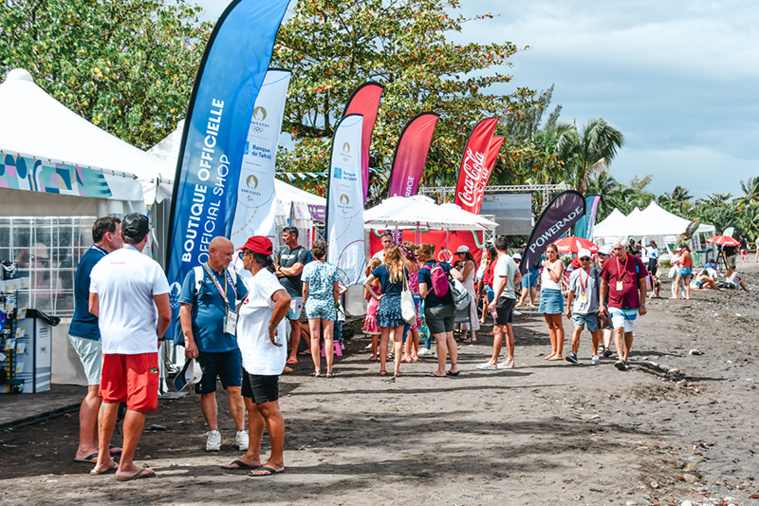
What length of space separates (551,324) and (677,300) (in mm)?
14990

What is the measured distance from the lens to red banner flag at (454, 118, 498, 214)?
59.1ft

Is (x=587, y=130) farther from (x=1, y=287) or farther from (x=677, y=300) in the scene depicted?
(x=1, y=287)

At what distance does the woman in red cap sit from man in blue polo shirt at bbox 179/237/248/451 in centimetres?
44

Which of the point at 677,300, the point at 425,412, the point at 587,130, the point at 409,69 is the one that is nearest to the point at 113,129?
the point at 409,69

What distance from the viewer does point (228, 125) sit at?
7867mm

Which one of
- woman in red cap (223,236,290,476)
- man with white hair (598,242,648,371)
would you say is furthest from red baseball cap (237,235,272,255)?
man with white hair (598,242,648,371)

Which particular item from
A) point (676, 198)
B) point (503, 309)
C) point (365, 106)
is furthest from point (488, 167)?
point (676, 198)

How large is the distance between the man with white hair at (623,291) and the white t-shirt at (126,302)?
718 cm

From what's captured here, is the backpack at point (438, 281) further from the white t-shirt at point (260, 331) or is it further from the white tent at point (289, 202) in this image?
the white t-shirt at point (260, 331)

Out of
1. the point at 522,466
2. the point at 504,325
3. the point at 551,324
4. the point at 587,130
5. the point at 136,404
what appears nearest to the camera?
the point at 136,404

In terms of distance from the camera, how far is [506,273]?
10.4 m

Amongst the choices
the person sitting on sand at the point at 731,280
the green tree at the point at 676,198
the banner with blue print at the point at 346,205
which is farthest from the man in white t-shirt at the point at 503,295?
the green tree at the point at 676,198

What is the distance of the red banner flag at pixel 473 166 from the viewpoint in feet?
59.1

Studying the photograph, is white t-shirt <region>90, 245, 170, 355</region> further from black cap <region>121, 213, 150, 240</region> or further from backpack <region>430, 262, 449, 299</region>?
backpack <region>430, 262, 449, 299</region>
